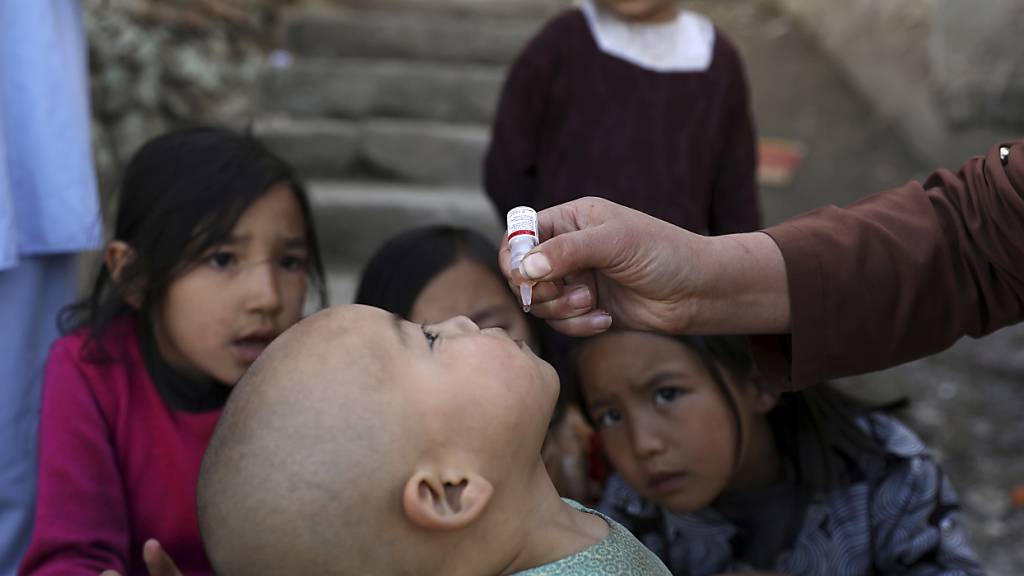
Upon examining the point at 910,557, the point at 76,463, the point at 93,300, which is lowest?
the point at 910,557

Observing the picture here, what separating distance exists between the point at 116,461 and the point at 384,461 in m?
0.96

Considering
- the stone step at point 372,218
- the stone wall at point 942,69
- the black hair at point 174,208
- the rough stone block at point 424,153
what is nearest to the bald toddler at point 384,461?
the black hair at point 174,208

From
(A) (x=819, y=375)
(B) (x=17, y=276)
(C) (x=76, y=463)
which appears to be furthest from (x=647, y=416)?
(B) (x=17, y=276)

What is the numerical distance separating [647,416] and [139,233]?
1.19m

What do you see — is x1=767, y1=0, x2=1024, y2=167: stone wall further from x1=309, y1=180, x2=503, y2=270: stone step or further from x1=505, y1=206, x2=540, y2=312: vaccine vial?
x1=505, y1=206, x2=540, y2=312: vaccine vial

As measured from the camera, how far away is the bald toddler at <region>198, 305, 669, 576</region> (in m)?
1.15

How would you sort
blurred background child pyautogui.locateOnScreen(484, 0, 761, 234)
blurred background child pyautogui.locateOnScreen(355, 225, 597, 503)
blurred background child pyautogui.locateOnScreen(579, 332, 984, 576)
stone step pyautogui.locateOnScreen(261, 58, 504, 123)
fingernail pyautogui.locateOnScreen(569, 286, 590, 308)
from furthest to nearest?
stone step pyautogui.locateOnScreen(261, 58, 504, 123) → blurred background child pyautogui.locateOnScreen(484, 0, 761, 234) → blurred background child pyautogui.locateOnScreen(355, 225, 597, 503) → blurred background child pyautogui.locateOnScreen(579, 332, 984, 576) → fingernail pyautogui.locateOnScreen(569, 286, 590, 308)

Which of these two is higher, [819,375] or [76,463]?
[819,375]

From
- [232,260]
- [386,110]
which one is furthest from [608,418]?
[386,110]

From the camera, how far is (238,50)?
4539 mm

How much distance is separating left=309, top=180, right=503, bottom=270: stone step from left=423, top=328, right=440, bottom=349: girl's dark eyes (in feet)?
8.80

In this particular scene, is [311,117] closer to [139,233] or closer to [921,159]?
[139,233]

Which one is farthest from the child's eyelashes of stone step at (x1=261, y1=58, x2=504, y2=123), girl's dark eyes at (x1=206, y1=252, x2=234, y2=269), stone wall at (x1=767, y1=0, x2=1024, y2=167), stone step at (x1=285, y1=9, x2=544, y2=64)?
stone wall at (x1=767, y1=0, x2=1024, y2=167)

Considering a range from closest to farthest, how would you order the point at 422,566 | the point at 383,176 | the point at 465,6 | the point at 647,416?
the point at 422,566, the point at 647,416, the point at 383,176, the point at 465,6
